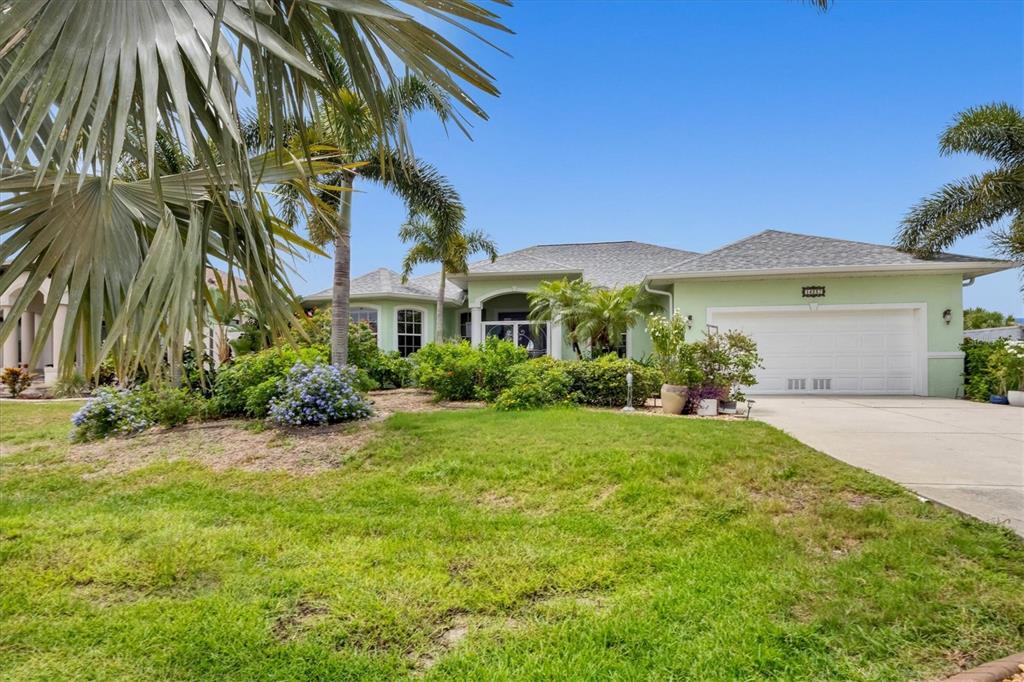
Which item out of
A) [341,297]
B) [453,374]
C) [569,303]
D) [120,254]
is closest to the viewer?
[120,254]

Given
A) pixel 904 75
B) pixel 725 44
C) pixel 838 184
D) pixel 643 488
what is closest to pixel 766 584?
pixel 643 488

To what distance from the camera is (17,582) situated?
3.29 meters

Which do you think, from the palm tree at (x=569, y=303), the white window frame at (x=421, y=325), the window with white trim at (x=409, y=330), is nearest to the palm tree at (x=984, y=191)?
the palm tree at (x=569, y=303)

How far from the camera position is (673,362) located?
9812 mm

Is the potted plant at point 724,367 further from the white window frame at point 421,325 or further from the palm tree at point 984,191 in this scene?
the white window frame at point 421,325

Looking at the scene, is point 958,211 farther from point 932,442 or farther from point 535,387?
point 535,387

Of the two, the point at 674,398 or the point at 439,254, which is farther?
the point at 439,254

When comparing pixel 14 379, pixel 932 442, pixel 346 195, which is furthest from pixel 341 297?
pixel 14 379

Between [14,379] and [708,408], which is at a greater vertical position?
[14,379]

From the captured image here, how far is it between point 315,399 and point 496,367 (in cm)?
403

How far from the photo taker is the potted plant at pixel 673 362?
366 inches

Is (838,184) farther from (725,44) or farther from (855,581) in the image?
(855,581)

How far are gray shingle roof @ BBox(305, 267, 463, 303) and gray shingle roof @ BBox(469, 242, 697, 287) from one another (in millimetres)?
2079

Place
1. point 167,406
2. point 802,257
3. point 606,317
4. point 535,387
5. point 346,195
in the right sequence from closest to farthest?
point 167,406
point 535,387
point 346,195
point 802,257
point 606,317
